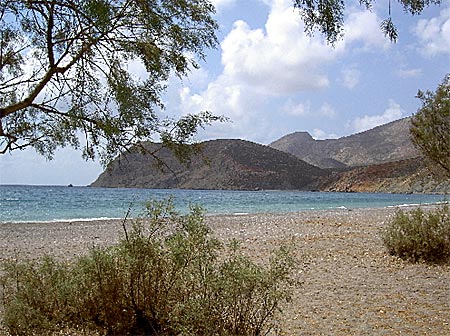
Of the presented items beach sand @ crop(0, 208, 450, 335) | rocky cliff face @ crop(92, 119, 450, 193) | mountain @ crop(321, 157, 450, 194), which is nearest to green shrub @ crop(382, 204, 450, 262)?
beach sand @ crop(0, 208, 450, 335)

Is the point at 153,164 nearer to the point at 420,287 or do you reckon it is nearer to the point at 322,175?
the point at 420,287

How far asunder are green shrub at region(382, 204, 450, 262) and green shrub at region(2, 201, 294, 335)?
18.6ft

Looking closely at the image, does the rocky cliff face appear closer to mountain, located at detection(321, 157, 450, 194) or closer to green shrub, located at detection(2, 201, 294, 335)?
mountain, located at detection(321, 157, 450, 194)

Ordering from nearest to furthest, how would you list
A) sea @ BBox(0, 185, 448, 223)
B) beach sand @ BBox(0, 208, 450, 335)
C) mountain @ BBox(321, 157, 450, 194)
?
1. beach sand @ BBox(0, 208, 450, 335)
2. sea @ BBox(0, 185, 448, 223)
3. mountain @ BBox(321, 157, 450, 194)

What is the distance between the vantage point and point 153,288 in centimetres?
525

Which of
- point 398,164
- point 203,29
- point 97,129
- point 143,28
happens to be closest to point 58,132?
point 97,129

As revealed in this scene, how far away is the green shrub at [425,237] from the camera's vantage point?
9.79 m

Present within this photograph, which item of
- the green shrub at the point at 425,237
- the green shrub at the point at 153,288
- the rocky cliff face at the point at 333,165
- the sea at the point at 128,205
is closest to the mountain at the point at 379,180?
the rocky cliff face at the point at 333,165

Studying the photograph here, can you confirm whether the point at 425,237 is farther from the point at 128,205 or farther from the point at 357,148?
the point at 357,148

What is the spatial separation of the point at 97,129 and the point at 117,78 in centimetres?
42

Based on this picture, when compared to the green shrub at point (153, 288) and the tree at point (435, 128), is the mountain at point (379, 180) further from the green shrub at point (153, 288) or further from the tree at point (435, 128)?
the green shrub at point (153, 288)

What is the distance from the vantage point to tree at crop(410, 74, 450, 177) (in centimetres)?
939

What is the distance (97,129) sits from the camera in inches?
153

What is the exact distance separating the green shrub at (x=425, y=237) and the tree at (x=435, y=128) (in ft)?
3.36
